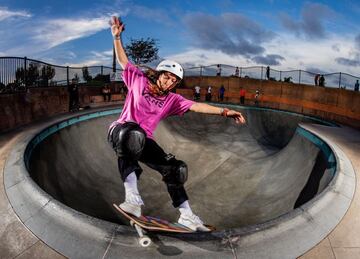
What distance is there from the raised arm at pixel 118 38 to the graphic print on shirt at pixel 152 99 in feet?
1.65

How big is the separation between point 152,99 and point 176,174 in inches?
43.9

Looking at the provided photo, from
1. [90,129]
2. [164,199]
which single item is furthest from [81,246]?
[90,129]

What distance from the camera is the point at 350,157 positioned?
755 centimetres

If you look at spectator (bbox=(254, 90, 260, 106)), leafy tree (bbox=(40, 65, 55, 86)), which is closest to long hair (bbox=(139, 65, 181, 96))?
leafy tree (bbox=(40, 65, 55, 86))

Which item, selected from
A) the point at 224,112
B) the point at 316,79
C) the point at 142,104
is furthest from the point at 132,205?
the point at 316,79

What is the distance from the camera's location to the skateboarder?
3820mm

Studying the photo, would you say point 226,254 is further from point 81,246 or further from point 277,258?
point 81,246

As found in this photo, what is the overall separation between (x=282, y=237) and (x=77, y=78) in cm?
1790

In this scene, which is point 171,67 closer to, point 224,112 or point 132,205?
point 224,112

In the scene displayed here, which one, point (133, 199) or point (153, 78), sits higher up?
point (153, 78)

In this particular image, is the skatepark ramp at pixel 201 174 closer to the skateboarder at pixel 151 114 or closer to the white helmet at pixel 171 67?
the skateboarder at pixel 151 114

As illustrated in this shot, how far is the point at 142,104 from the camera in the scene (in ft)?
13.0

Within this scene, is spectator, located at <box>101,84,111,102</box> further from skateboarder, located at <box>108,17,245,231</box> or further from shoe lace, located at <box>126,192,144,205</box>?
shoe lace, located at <box>126,192,144,205</box>

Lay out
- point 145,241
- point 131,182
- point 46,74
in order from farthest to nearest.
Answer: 1. point 46,74
2. point 145,241
3. point 131,182
